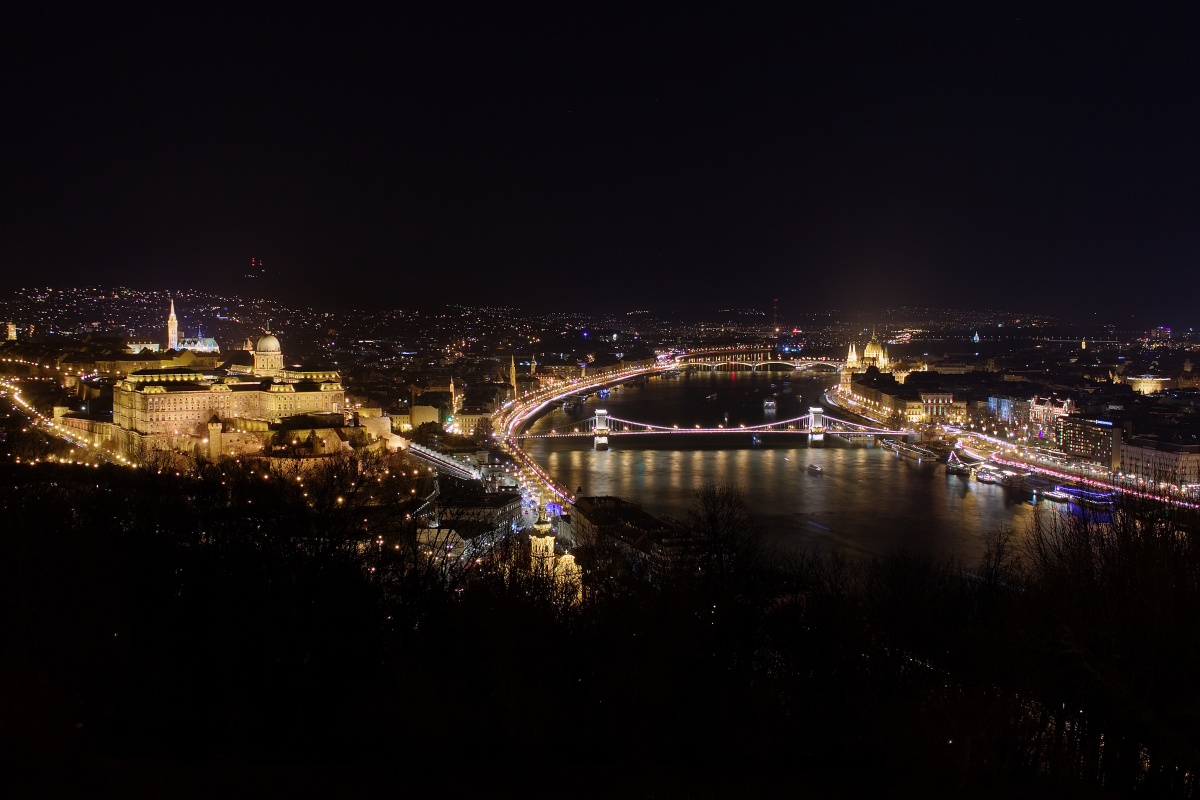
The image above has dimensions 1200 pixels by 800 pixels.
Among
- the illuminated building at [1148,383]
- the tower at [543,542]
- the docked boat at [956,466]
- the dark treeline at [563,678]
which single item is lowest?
the docked boat at [956,466]

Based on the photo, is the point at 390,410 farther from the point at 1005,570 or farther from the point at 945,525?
the point at 1005,570

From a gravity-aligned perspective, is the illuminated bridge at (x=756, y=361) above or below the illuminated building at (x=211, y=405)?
below

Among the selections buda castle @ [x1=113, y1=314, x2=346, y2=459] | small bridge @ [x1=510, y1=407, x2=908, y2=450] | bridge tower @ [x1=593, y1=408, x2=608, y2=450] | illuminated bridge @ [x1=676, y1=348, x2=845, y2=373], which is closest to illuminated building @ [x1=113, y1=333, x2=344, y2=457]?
buda castle @ [x1=113, y1=314, x2=346, y2=459]

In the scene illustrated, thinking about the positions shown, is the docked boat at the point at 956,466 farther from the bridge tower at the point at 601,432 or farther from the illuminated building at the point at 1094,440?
the bridge tower at the point at 601,432

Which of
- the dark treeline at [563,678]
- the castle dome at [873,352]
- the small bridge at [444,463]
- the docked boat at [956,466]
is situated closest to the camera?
the dark treeline at [563,678]

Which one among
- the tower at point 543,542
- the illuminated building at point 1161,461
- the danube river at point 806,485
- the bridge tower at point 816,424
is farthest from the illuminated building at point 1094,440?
the tower at point 543,542

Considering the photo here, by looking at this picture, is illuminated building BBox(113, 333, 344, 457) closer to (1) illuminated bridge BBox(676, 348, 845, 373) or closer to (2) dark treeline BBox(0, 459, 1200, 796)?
(2) dark treeline BBox(0, 459, 1200, 796)

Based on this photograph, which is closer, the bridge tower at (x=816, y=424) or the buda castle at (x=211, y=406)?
the buda castle at (x=211, y=406)
